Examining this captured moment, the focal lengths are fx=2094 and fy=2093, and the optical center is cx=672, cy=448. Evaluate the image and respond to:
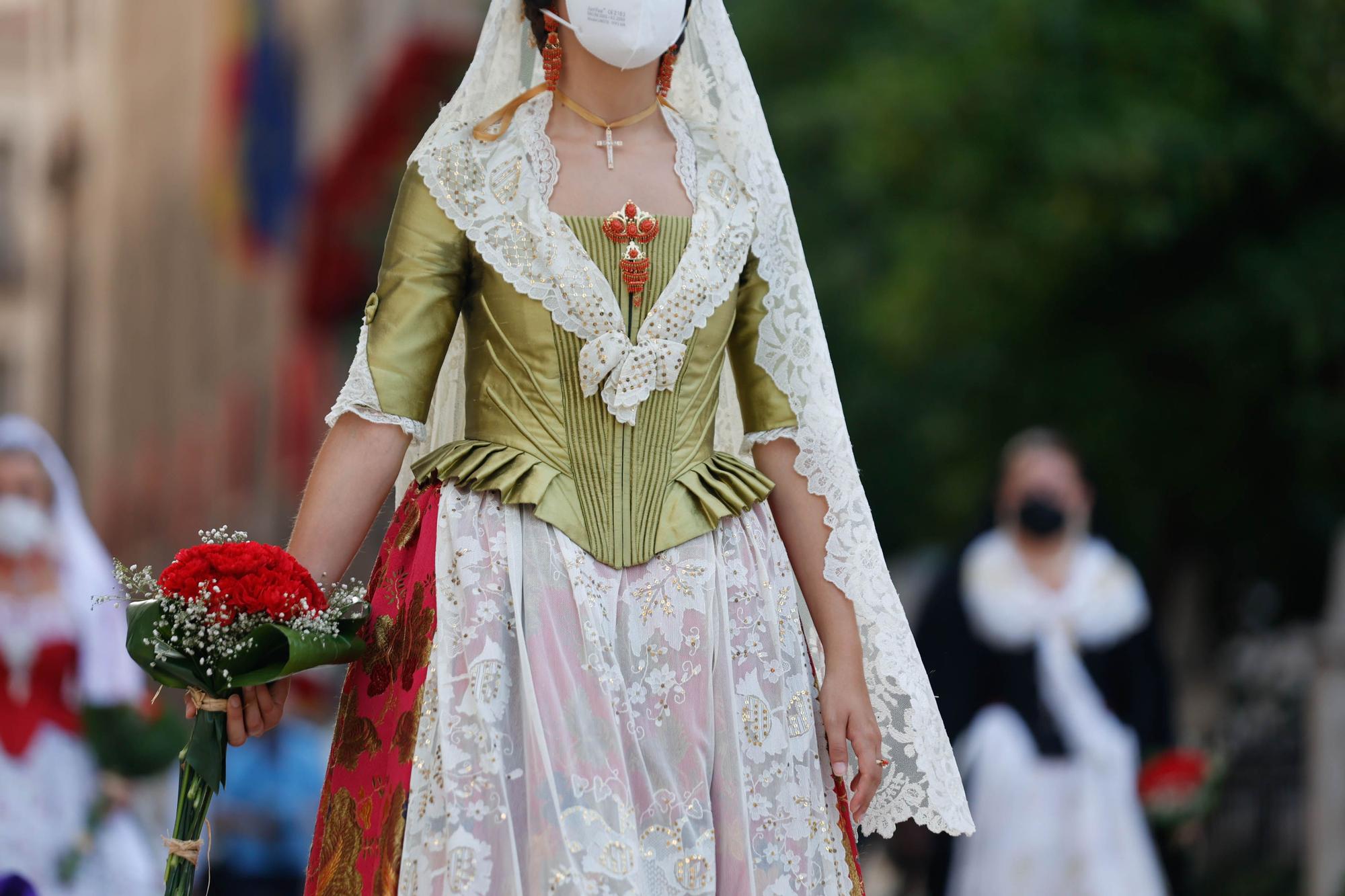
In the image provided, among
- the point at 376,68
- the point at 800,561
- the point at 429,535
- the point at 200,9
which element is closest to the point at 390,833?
the point at 429,535

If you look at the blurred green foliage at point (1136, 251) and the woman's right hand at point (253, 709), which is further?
the blurred green foliage at point (1136, 251)

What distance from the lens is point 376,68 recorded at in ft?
81.4

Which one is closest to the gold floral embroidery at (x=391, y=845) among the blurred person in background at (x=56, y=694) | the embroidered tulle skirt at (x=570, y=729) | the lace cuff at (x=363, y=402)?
the embroidered tulle skirt at (x=570, y=729)

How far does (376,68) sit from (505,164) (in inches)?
850

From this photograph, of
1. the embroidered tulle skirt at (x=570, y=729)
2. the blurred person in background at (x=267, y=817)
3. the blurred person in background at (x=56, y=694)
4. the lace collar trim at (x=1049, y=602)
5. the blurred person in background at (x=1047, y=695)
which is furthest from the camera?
the blurred person in background at (x=267, y=817)

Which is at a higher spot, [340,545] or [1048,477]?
[1048,477]

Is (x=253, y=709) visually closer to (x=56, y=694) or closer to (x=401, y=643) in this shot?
(x=401, y=643)

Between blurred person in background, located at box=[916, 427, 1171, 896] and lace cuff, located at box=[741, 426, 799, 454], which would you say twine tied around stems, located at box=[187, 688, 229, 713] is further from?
blurred person in background, located at box=[916, 427, 1171, 896]

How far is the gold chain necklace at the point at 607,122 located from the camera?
12.7ft

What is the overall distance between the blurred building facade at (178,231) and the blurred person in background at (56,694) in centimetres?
1417

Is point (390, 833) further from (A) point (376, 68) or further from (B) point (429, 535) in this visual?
(A) point (376, 68)

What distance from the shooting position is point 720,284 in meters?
3.83

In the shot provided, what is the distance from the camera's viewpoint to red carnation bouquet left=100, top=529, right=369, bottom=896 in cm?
344

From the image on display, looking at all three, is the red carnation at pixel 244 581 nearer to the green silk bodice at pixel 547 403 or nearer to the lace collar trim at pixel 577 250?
the green silk bodice at pixel 547 403
